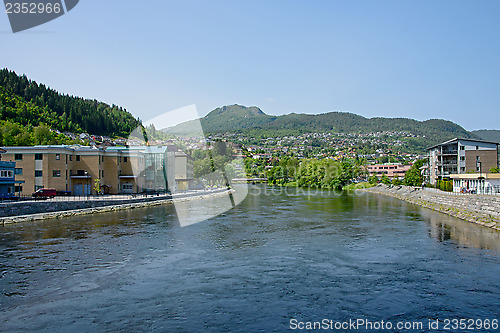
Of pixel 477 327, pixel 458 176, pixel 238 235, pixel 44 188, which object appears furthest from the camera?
pixel 458 176

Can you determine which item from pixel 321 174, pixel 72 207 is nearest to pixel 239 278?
pixel 72 207

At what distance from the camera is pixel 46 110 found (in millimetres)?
109062

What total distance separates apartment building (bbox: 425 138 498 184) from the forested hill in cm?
9204

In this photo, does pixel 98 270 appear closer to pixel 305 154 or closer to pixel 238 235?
pixel 238 235

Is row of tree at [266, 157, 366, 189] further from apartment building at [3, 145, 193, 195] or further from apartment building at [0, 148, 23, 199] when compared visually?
apartment building at [0, 148, 23, 199]

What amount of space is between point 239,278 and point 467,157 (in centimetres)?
4957

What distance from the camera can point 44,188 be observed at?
128ft

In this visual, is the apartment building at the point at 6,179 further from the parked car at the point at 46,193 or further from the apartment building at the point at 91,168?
the apartment building at the point at 91,168

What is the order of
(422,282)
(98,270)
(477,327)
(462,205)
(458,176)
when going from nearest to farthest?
(477,327)
(422,282)
(98,270)
(462,205)
(458,176)

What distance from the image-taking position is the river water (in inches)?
371

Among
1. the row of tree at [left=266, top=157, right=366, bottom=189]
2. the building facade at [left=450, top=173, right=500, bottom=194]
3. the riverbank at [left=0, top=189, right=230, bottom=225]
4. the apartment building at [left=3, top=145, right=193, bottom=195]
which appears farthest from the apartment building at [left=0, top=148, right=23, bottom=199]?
the row of tree at [left=266, top=157, right=366, bottom=189]

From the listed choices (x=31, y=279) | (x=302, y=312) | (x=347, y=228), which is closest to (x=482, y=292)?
(x=302, y=312)

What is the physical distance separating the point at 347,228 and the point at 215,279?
498 inches

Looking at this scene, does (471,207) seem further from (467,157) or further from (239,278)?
(467,157)
